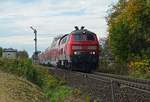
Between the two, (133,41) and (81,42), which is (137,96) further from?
(133,41)

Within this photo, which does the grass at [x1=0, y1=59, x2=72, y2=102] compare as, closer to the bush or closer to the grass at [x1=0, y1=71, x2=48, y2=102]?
the grass at [x1=0, y1=71, x2=48, y2=102]

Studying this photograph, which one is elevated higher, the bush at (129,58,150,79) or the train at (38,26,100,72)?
the train at (38,26,100,72)

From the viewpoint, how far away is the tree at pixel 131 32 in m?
38.9

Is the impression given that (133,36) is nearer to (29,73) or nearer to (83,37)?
(83,37)

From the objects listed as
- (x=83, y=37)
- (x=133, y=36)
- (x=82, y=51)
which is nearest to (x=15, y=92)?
(x=82, y=51)

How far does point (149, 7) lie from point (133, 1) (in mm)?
3337

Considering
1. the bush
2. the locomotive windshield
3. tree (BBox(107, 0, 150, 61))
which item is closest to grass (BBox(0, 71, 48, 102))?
the bush

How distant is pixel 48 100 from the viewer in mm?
17234

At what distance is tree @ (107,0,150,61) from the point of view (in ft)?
128

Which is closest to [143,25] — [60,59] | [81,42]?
[81,42]

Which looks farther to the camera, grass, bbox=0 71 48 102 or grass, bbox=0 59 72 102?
grass, bbox=0 59 72 102

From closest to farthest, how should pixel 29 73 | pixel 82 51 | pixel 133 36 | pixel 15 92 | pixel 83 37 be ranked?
pixel 15 92
pixel 29 73
pixel 82 51
pixel 83 37
pixel 133 36

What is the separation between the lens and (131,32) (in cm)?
4147

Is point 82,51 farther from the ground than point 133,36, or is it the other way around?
point 133,36
